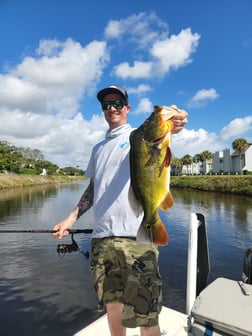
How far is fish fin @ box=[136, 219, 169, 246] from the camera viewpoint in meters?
1.97

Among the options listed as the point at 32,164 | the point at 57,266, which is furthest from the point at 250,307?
the point at 32,164

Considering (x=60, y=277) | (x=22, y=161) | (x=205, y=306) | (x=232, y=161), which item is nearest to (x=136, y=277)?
(x=205, y=306)

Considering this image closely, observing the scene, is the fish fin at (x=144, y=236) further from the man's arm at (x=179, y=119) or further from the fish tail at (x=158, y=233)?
the man's arm at (x=179, y=119)

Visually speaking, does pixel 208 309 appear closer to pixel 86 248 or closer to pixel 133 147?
pixel 133 147

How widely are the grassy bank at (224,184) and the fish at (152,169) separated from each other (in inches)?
1601

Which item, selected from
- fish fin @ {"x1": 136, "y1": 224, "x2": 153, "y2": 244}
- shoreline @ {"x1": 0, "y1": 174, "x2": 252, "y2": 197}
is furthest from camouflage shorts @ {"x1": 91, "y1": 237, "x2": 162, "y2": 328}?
shoreline @ {"x1": 0, "y1": 174, "x2": 252, "y2": 197}

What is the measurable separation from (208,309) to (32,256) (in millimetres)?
10616

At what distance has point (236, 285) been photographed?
302 centimetres

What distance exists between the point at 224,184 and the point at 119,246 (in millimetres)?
47757

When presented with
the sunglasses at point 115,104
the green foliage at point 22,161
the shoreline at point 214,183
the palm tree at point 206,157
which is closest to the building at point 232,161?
the palm tree at point 206,157

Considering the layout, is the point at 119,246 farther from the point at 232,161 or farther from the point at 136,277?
the point at 232,161

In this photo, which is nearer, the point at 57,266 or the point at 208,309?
the point at 208,309

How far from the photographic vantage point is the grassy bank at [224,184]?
1630 inches

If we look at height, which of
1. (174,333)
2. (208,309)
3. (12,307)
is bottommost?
(12,307)
